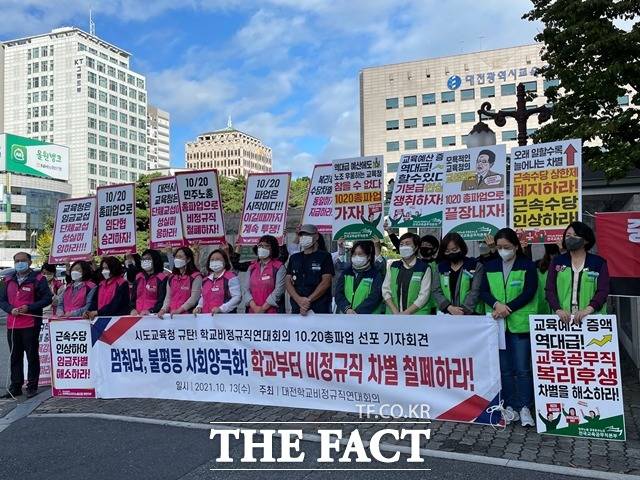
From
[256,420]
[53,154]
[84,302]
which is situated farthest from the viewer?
[53,154]

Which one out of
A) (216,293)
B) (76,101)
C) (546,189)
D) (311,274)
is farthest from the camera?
(76,101)

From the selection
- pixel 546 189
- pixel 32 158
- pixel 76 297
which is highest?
pixel 32 158

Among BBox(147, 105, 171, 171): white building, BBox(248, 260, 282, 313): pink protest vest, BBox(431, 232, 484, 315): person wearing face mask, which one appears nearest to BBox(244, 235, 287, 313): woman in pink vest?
BBox(248, 260, 282, 313): pink protest vest

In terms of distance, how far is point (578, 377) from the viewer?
5.13 m

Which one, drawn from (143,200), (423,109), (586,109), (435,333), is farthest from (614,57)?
(423,109)

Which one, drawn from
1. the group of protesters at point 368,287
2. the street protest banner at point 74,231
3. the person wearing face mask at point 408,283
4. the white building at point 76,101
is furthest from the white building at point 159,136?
the person wearing face mask at point 408,283

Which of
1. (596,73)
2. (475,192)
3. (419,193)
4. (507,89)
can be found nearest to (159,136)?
(507,89)

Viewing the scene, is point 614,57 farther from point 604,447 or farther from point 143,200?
point 143,200

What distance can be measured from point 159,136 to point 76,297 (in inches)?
6905

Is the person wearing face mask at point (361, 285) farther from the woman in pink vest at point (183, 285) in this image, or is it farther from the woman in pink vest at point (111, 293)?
the woman in pink vest at point (111, 293)

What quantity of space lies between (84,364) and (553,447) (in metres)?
5.66

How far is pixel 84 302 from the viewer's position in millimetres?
7977

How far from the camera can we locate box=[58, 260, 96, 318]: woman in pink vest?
7.90 meters

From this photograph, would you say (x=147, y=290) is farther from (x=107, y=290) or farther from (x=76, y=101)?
(x=76, y=101)
